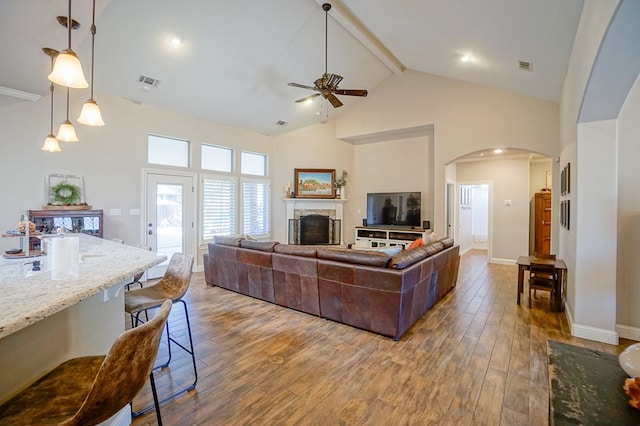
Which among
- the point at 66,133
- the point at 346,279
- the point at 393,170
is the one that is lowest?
the point at 346,279

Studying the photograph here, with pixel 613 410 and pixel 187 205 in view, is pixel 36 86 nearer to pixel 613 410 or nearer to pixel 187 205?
pixel 187 205

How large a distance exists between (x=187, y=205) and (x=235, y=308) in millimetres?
3016

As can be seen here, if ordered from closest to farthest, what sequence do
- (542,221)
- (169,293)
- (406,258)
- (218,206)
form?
(169,293)
(406,258)
(218,206)
(542,221)

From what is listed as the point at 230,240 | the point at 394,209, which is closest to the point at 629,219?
the point at 394,209

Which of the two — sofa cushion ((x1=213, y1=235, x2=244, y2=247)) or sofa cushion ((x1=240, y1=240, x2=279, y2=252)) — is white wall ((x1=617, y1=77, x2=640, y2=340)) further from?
sofa cushion ((x1=213, y1=235, x2=244, y2=247))

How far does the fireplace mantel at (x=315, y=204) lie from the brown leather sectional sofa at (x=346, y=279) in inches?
131

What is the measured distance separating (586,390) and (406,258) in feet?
6.88

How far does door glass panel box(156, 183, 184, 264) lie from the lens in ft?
18.4

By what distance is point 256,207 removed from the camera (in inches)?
295

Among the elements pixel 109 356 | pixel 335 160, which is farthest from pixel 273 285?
pixel 335 160

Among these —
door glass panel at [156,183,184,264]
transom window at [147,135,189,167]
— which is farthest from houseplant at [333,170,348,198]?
door glass panel at [156,183,184,264]

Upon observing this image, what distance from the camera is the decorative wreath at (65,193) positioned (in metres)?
4.30

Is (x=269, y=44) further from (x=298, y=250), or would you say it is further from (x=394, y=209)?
(x=394, y=209)

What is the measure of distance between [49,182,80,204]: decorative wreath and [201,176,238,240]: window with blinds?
218 centimetres
